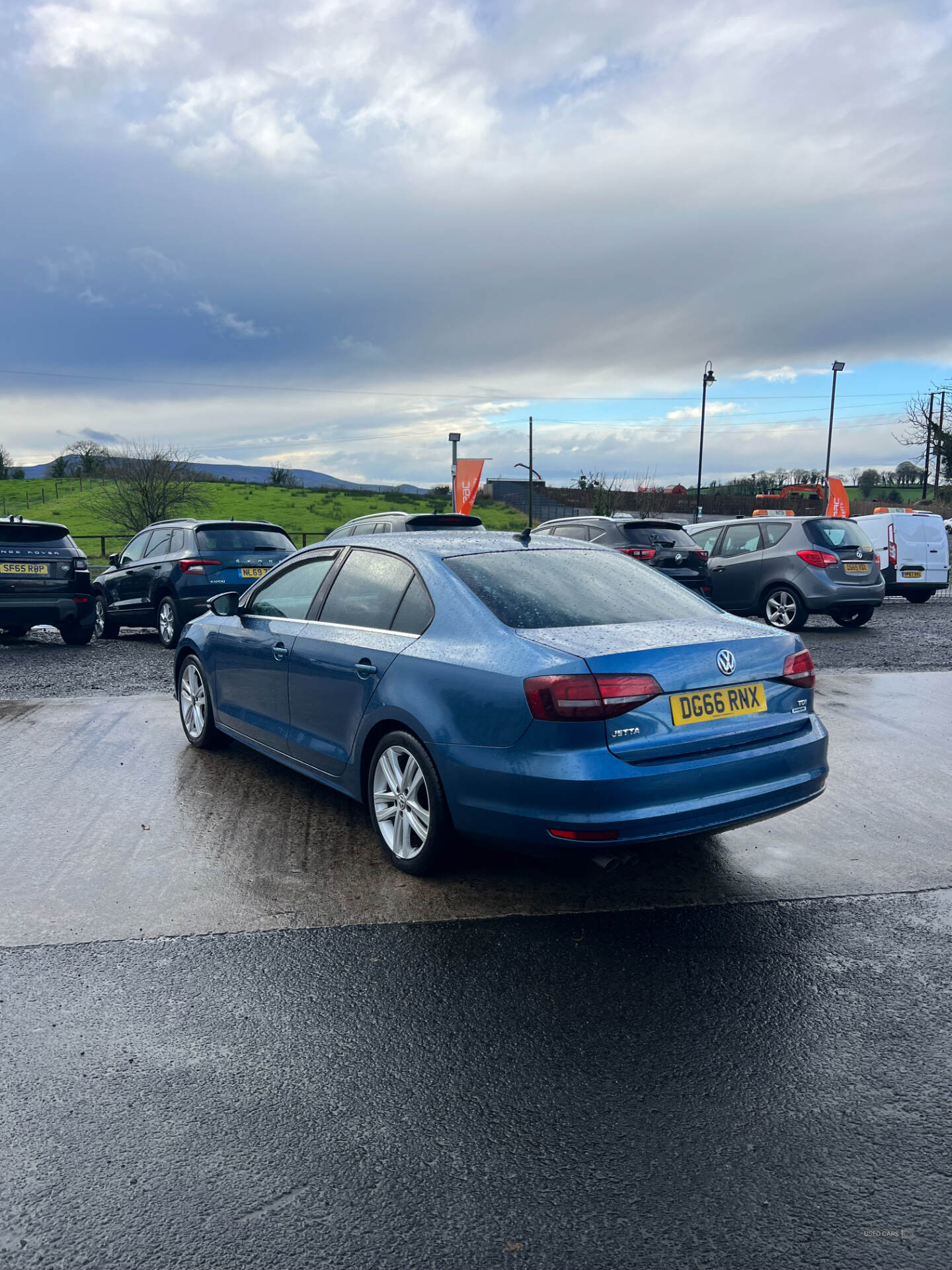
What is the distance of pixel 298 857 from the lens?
4.66 metres

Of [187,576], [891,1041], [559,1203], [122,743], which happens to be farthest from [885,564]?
[559,1203]

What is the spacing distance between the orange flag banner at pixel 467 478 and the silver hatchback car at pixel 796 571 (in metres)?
11.9

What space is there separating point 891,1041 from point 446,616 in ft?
7.66

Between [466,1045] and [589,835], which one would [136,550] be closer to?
[589,835]

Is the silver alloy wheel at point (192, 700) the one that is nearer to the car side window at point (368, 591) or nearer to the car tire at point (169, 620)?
the car side window at point (368, 591)

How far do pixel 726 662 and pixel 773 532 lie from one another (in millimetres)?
10745

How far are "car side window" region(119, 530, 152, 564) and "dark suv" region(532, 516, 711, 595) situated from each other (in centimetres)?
554

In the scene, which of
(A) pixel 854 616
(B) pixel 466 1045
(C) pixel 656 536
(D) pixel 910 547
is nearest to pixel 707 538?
(C) pixel 656 536

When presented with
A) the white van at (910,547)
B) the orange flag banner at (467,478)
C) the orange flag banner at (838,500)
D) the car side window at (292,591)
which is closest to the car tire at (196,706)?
the car side window at (292,591)

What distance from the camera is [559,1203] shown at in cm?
228

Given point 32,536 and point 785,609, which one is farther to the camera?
point 785,609

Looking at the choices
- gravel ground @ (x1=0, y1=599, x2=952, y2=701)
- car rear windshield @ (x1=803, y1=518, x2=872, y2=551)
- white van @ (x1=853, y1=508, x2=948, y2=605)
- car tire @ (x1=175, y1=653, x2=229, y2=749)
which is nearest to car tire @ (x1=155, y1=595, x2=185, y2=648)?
gravel ground @ (x1=0, y1=599, x2=952, y2=701)

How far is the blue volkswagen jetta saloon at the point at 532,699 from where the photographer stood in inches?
143

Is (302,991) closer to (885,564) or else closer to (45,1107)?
(45,1107)
